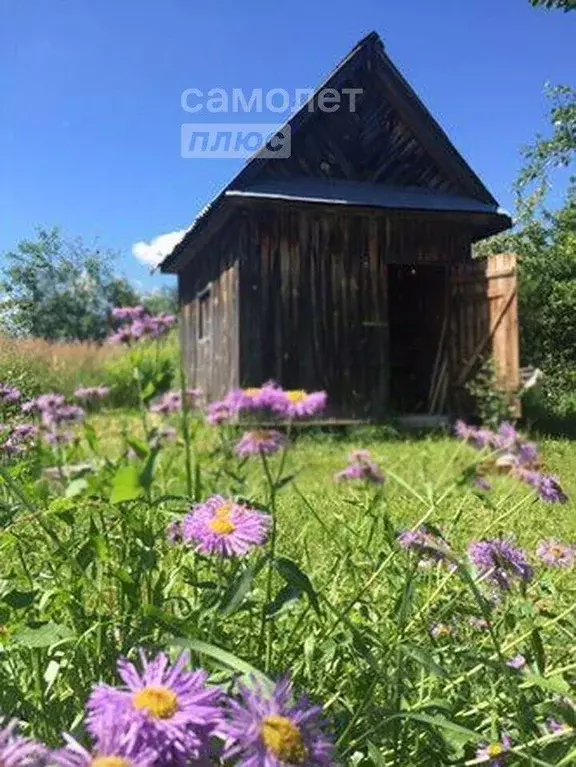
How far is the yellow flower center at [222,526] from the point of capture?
73 centimetres

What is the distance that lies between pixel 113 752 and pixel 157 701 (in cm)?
4

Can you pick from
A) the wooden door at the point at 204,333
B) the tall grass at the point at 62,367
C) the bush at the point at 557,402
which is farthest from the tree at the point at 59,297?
the wooden door at the point at 204,333

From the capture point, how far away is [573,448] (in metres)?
4.36

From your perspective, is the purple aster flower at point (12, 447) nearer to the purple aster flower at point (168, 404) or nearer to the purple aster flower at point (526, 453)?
the purple aster flower at point (168, 404)

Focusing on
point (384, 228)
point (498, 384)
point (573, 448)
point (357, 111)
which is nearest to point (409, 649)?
point (573, 448)

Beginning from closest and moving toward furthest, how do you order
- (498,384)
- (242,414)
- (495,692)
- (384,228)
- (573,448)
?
(242,414) < (495,692) < (573,448) < (498,384) < (384,228)

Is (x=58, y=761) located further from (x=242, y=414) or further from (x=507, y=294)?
(x=507, y=294)

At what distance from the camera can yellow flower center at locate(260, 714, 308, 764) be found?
449 mm

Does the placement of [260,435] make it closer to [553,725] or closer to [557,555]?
[553,725]

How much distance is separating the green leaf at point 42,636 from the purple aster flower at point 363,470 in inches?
15.0

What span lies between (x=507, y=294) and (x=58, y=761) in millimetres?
6856

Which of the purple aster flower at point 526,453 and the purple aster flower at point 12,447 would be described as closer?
the purple aster flower at point 526,453

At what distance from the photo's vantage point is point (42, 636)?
75cm

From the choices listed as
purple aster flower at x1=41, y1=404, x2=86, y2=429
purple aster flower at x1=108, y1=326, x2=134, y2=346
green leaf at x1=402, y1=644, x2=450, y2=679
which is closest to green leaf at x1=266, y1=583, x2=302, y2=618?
green leaf at x1=402, y1=644, x2=450, y2=679
